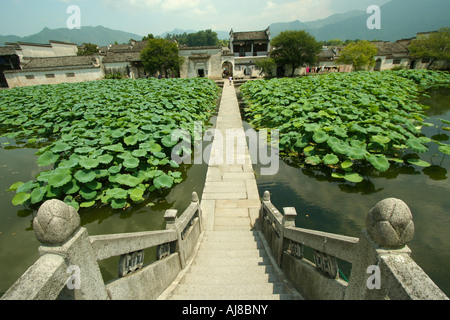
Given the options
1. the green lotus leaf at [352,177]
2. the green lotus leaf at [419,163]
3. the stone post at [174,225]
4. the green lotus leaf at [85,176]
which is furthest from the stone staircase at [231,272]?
the green lotus leaf at [419,163]

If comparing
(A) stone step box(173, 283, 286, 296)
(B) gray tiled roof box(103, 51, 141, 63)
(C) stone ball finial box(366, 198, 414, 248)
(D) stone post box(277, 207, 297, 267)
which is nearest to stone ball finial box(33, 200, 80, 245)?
(A) stone step box(173, 283, 286, 296)

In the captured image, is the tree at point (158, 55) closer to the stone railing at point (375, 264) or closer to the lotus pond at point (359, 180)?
the lotus pond at point (359, 180)

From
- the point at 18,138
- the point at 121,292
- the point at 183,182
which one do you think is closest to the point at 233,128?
the point at 183,182

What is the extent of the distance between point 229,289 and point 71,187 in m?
5.01

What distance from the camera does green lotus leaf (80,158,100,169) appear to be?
5.67 m

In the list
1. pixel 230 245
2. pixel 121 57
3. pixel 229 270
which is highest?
pixel 121 57

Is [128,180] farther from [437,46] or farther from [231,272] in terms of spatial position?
[437,46]

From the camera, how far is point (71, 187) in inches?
218

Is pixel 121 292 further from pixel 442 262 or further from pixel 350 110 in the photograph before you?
pixel 350 110

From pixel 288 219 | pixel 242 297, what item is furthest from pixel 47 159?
pixel 288 219

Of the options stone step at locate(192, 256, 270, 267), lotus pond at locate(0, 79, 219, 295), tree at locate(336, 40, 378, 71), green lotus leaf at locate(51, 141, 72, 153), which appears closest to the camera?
stone step at locate(192, 256, 270, 267)

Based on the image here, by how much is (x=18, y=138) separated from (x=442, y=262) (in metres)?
17.8

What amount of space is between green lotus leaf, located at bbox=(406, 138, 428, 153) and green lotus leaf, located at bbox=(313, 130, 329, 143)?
9.07 ft

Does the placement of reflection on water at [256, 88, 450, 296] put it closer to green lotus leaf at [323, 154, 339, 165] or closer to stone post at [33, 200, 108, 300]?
green lotus leaf at [323, 154, 339, 165]
